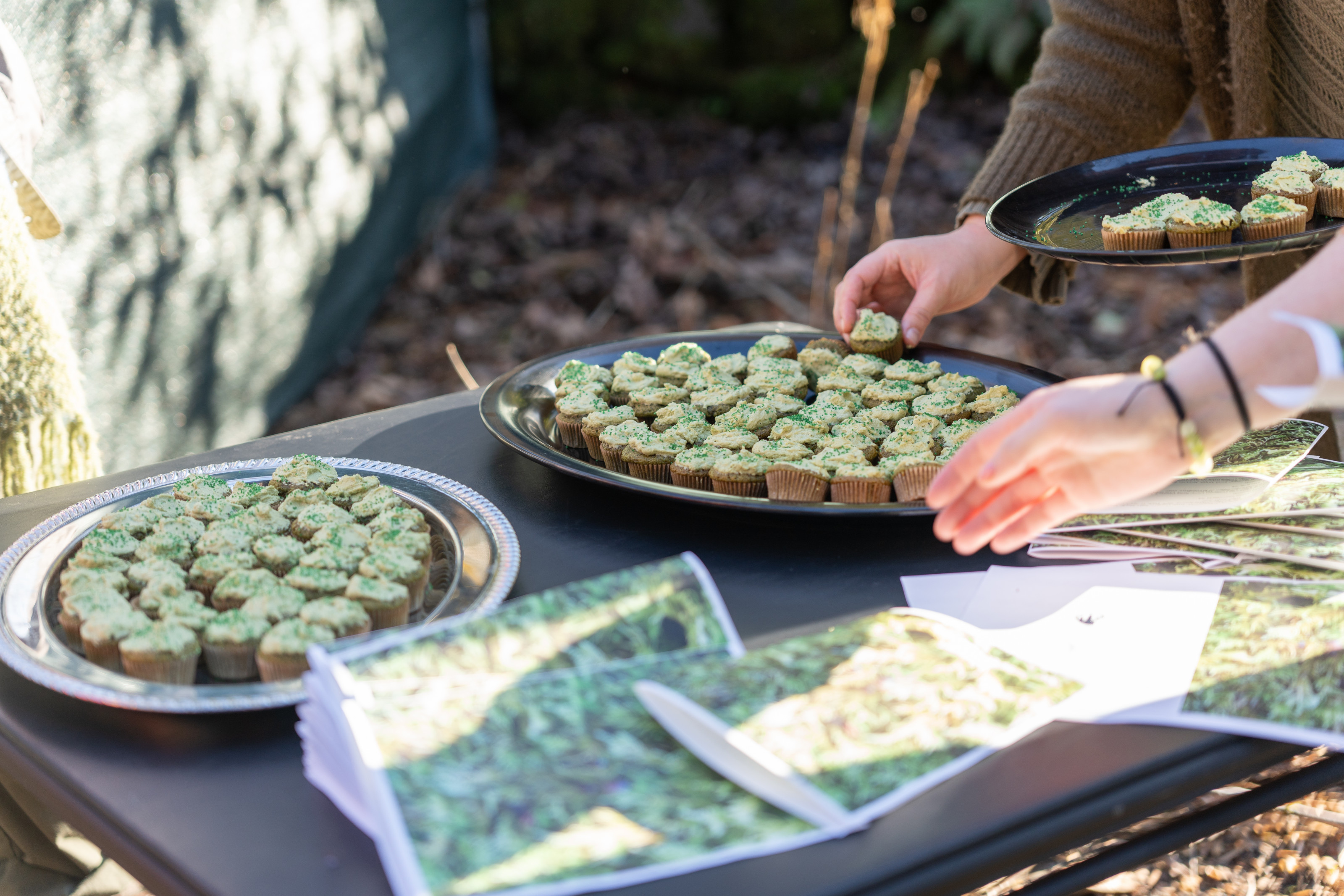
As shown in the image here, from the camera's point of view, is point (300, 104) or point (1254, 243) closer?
point (1254, 243)

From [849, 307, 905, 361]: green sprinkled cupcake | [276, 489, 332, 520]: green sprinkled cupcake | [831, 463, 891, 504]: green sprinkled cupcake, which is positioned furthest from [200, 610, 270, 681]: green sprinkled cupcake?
[849, 307, 905, 361]: green sprinkled cupcake

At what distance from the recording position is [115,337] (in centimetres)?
240

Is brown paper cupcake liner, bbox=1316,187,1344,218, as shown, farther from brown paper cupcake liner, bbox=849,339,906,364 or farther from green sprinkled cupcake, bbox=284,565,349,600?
green sprinkled cupcake, bbox=284,565,349,600

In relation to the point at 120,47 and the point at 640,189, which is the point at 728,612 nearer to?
the point at 120,47

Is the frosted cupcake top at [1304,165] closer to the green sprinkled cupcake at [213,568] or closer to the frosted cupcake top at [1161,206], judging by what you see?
the frosted cupcake top at [1161,206]

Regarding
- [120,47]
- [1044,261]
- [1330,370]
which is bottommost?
[1044,261]

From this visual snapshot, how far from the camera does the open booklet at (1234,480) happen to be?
106cm

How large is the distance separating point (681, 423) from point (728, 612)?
1.19 feet

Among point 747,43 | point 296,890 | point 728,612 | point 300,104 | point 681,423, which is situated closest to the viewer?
point 296,890

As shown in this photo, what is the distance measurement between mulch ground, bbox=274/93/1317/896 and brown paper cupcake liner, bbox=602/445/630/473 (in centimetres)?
216

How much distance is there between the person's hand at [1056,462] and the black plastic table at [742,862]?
0.15 m

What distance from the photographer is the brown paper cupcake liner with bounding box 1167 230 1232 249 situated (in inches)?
54.2

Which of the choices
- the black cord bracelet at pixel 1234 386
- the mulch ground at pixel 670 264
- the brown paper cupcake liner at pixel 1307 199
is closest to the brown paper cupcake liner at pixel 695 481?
the black cord bracelet at pixel 1234 386

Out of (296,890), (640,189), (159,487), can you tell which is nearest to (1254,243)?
(296,890)
